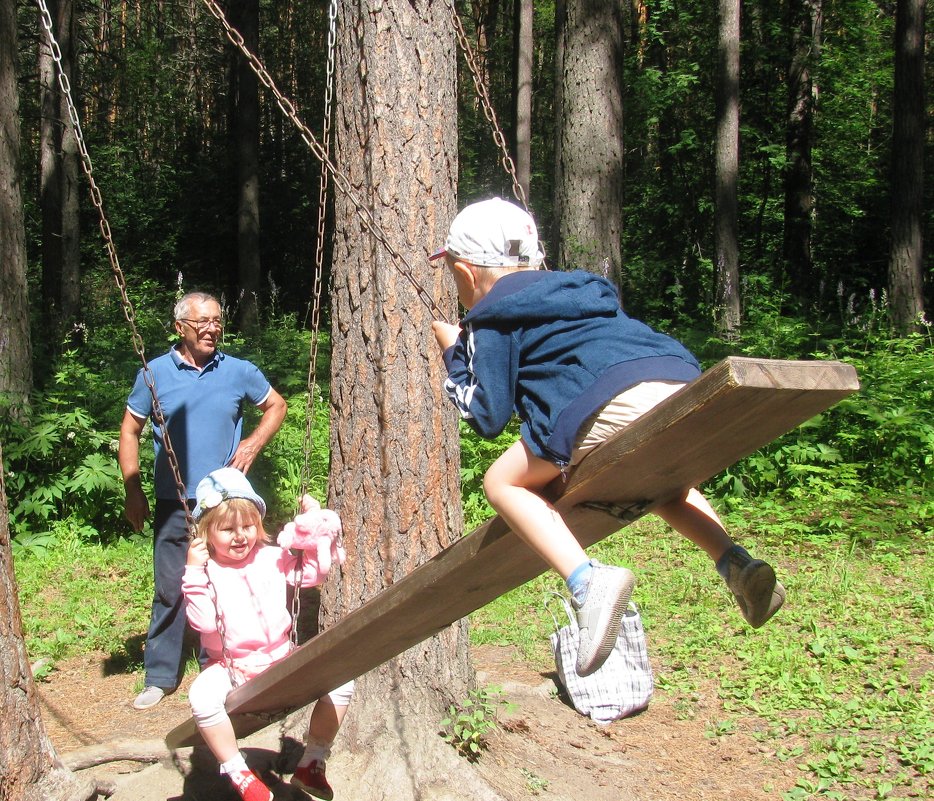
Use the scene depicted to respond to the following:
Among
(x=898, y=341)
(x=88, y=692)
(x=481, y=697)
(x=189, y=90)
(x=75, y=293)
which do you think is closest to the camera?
(x=481, y=697)

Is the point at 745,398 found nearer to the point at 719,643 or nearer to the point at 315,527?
the point at 315,527

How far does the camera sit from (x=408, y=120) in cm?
440


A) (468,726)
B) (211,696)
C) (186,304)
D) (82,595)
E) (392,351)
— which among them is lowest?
(82,595)

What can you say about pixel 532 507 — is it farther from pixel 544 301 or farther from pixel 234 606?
pixel 234 606

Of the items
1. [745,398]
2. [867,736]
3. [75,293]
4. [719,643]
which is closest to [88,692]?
[719,643]

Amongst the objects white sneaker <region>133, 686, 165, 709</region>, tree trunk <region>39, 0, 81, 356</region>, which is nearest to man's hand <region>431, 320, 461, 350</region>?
white sneaker <region>133, 686, 165, 709</region>

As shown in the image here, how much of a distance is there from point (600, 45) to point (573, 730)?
719cm

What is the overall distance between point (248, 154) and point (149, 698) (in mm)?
13752

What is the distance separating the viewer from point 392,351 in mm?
4418

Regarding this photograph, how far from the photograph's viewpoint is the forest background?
8148mm

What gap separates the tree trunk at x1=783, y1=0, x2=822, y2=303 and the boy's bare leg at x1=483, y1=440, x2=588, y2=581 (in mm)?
14835

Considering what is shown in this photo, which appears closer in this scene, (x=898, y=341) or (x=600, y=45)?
(x=898, y=341)

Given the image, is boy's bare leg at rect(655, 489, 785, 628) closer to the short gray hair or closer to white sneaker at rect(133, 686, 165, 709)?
the short gray hair

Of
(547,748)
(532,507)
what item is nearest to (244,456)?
(547,748)
